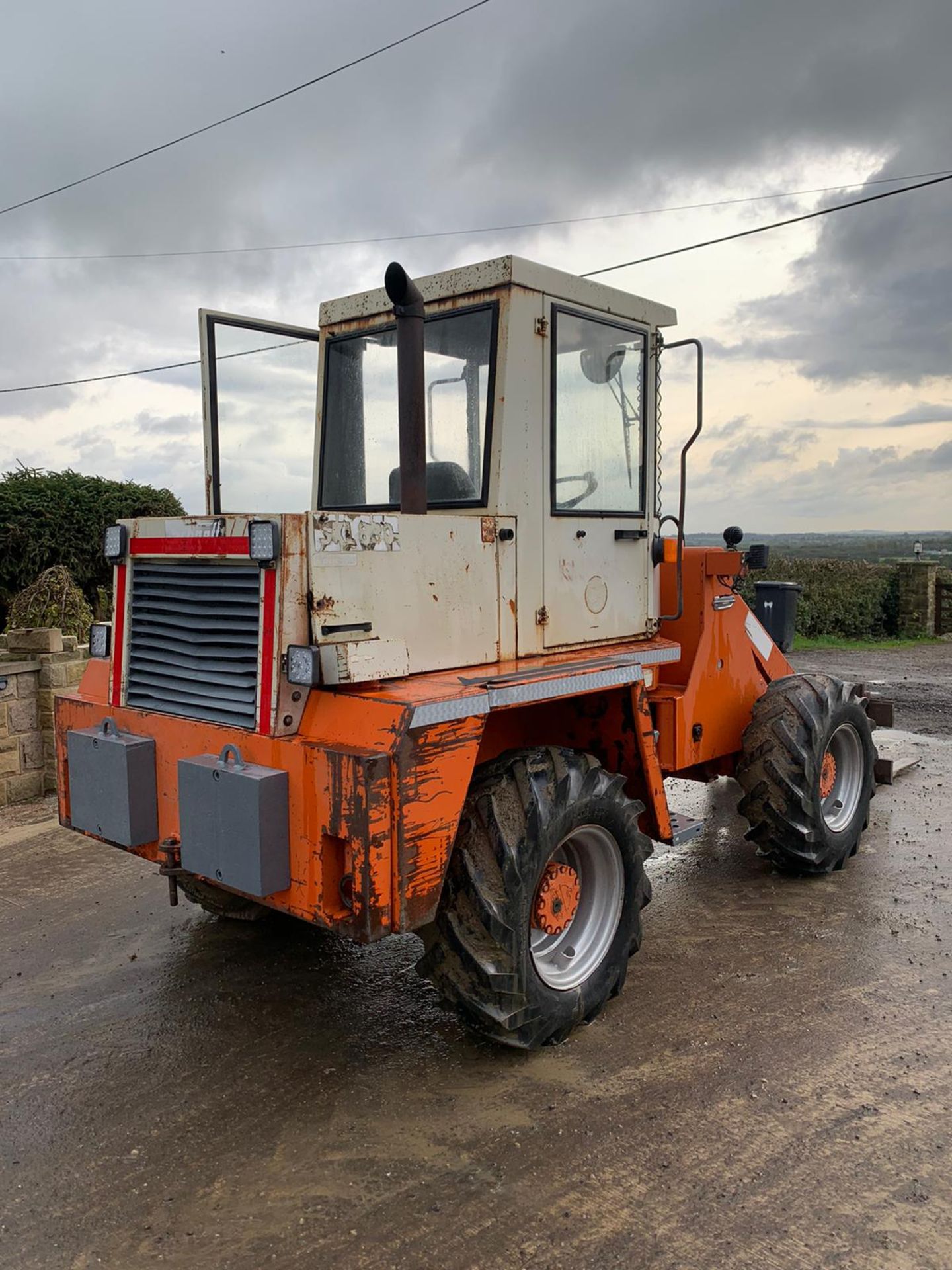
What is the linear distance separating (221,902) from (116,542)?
1.73 m

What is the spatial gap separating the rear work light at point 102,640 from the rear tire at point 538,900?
1.67 m

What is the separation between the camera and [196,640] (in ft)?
11.8

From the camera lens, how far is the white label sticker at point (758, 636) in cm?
550

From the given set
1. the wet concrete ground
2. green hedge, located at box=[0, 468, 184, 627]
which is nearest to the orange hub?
the wet concrete ground

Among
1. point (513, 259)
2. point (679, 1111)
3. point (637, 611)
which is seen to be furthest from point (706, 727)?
point (513, 259)

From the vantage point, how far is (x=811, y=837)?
17.1 ft

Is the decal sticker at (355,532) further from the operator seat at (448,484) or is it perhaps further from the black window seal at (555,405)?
the black window seal at (555,405)

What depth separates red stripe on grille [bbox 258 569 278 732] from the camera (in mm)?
3209

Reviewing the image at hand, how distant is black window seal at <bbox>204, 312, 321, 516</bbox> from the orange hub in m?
1.93

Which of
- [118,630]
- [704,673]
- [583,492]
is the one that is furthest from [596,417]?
[118,630]

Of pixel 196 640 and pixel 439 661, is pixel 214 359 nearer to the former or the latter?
pixel 196 640

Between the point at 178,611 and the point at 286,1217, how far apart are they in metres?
2.05

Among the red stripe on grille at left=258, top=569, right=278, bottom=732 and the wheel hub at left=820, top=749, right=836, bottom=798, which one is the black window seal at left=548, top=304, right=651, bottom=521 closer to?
the red stripe on grille at left=258, top=569, right=278, bottom=732

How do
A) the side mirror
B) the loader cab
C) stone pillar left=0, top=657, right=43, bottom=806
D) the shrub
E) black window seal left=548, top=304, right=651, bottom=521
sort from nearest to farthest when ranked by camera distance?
the loader cab
black window seal left=548, top=304, right=651, bottom=521
the side mirror
stone pillar left=0, top=657, right=43, bottom=806
the shrub
